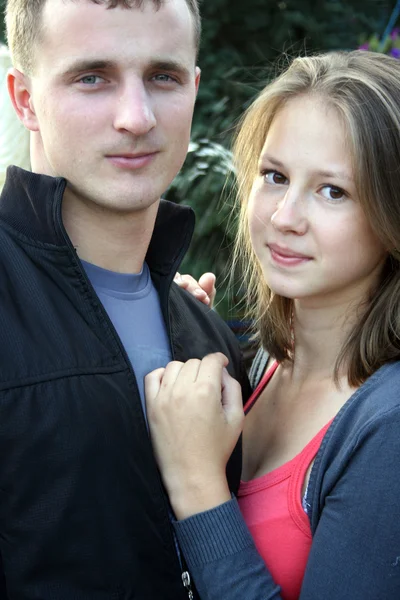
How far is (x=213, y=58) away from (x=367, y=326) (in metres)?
2.54

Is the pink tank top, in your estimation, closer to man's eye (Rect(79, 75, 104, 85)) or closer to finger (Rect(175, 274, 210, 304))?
finger (Rect(175, 274, 210, 304))

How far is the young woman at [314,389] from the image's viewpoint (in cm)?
182

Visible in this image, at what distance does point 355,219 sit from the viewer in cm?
203

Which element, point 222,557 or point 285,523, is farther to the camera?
point 285,523

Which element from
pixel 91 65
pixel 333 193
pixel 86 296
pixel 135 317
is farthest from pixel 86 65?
pixel 333 193

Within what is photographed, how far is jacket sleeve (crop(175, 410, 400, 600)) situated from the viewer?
1.75 meters

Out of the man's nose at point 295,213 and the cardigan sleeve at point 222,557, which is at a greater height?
the man's nose at point 295,213

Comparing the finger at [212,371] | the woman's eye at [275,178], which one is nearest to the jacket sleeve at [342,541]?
the finger at [212,371]

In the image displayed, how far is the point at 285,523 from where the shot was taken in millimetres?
2023

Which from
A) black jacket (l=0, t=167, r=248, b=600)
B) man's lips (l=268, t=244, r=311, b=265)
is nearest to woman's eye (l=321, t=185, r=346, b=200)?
man's lips (l=268, t=244, r=311, b=265)

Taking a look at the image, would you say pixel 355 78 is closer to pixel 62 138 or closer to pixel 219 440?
pixel 62 138

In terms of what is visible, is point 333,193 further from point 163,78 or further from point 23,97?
point 23,97

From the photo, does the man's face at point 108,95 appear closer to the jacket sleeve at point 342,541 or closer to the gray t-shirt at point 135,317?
the gray t-shirt at point 135,317

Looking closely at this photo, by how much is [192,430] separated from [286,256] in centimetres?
52
